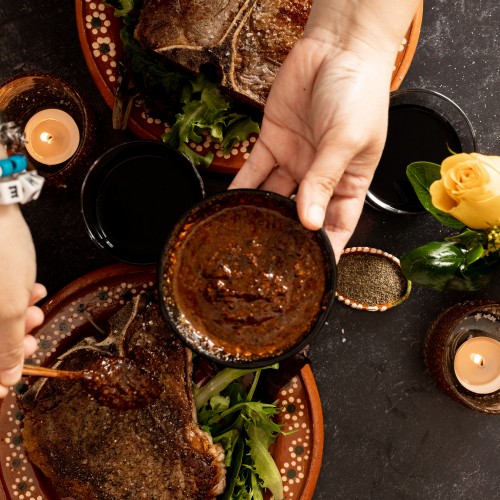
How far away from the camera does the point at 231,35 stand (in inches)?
89.5

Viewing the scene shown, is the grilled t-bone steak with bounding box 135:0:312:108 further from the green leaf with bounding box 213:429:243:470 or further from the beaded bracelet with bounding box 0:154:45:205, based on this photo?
the green leaf with bounding box 213:429:243:470

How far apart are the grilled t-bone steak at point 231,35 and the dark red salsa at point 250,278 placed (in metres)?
0.65

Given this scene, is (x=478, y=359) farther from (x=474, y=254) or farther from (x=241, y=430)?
(x=241, y=430)

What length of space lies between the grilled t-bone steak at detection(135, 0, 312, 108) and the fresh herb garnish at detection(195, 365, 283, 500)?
110 cm

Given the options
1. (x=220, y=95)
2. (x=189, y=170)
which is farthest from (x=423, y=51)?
(x=189, y=170)

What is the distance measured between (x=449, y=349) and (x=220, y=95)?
1351 millimetres

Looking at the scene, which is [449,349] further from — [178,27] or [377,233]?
[178,27]

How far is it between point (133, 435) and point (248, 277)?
2.73 feet

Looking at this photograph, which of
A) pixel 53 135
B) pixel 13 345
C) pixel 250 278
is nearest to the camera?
pixel 13 345

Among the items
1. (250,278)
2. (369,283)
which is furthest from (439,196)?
(250,278)

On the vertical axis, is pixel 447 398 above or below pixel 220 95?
below

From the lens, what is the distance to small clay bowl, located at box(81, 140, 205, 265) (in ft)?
8.00

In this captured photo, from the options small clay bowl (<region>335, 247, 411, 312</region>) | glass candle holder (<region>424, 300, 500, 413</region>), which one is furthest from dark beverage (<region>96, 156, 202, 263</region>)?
glass candle holder (<region>424, 300, 500, 413</region>)

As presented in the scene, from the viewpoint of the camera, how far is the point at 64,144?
8.20 ft
